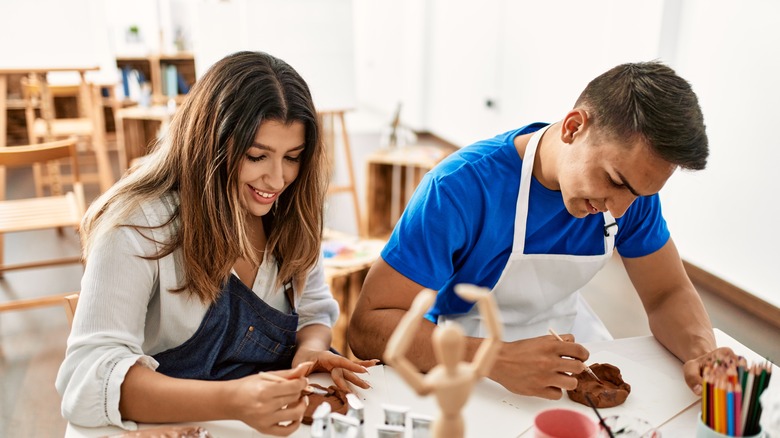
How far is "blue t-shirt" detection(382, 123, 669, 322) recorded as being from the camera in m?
1.36

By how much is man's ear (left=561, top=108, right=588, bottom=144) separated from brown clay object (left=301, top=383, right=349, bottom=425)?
0.67m

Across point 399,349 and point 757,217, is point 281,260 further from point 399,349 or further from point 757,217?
point 757,217

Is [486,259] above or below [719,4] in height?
below

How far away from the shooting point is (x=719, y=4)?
109 inches

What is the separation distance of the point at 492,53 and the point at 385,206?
210cm

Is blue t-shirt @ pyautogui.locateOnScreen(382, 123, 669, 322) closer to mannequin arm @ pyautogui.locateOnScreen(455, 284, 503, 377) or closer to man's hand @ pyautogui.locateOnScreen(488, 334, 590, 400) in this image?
man's hand @ pyautogui.locateOnScreen(488, 334, 590, 400)

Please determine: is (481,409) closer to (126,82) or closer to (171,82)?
(171,82)

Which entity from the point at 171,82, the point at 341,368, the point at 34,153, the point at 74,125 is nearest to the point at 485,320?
the point at 341,368

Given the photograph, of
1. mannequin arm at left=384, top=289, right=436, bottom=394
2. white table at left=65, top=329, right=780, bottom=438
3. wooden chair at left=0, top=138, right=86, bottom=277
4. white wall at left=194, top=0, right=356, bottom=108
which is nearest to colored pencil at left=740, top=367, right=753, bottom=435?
white table at left=65, top=329, right=780, bottom=438

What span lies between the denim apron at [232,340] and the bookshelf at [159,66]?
6.18 meters

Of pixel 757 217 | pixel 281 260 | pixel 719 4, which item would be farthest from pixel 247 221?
pixel 719 4

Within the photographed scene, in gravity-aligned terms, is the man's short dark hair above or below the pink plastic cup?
above

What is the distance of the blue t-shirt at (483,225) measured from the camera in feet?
4.46

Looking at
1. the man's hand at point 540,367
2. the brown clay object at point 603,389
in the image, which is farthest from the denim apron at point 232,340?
the brown clay object at point 603,389
